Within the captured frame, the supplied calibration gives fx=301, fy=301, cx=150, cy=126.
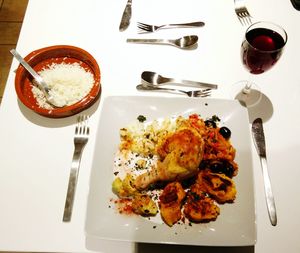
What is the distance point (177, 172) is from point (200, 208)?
13 centimetres

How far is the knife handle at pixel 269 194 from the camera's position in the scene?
0.95m

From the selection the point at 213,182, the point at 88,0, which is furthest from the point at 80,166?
the point at 88,0

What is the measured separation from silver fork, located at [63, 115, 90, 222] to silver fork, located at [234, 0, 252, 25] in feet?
2.66

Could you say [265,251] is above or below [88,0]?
below

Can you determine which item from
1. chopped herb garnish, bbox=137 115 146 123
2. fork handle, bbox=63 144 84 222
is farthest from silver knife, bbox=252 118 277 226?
fork handle, bbox=63 144 84 222

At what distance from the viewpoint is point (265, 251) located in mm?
908

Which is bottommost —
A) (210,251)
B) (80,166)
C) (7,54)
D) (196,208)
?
(210,251)

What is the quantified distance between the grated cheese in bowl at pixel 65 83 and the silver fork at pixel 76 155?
89mm

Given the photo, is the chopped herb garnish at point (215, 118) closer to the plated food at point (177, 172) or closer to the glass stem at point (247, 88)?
the plated food at point (177, 172)

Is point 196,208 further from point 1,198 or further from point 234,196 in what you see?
point 1,198

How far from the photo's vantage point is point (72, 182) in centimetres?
101

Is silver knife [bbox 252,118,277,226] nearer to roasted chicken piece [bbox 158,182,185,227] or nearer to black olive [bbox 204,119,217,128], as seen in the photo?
black olive [bbox 204,119,217,128]

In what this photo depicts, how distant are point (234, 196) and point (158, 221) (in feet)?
0.81

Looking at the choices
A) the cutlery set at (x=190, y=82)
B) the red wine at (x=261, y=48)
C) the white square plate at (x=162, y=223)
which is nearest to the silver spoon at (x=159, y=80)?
the cutlery set at (x=190, y=82)
